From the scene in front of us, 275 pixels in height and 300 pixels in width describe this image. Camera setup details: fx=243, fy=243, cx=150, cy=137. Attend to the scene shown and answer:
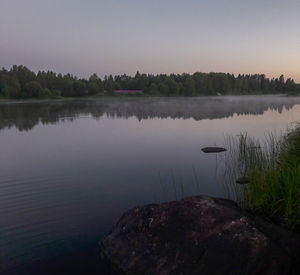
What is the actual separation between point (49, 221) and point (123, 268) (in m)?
4.10

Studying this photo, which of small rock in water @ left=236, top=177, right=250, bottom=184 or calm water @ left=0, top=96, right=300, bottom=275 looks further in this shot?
small rock in water @ left=236, top=177, right=250, bottom=184

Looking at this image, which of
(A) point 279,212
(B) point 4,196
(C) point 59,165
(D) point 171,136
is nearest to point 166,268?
(A) point 279,212

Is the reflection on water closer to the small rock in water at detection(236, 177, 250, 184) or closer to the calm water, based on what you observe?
the calm water

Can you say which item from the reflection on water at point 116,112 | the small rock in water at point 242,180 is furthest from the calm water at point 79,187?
the reflection on water at point 116,112

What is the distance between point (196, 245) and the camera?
5680 millimetres

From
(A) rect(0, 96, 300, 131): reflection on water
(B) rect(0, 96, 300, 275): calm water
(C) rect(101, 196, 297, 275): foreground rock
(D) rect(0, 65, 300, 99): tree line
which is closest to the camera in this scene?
(C) rect(101, 196, 297, 275): foreground rock

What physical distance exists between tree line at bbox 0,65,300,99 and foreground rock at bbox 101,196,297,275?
128296mm

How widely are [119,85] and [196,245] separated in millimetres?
175258

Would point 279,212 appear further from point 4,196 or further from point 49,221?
point 4,196

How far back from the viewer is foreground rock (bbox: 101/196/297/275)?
17.9 ft

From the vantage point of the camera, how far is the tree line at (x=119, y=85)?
12181 centimetres

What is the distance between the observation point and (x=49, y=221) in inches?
349

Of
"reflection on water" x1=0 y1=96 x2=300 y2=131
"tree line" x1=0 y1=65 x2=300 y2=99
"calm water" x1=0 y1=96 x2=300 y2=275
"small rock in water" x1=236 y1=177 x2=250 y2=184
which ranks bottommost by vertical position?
"calm water" x1=0 y1=96 x2=300 y2=275

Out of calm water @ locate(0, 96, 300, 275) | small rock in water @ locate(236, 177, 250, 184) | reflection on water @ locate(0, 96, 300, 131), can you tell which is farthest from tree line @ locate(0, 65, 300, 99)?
small rock in water @ locate(236, 177, 250, 184)
